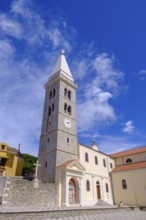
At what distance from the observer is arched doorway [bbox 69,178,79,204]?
22.5 metres

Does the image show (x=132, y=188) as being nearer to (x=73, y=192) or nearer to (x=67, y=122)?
(x=73, y=192)

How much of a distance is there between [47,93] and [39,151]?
11678mm

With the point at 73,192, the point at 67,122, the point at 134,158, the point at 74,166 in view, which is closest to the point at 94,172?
the point at 74,166

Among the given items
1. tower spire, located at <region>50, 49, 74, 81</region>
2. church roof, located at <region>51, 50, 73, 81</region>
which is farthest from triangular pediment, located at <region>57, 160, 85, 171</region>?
church roof, located at <region>51, 50, 73, 81</region>

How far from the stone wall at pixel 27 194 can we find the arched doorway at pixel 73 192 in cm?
286

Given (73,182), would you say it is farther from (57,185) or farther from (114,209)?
(114,209)

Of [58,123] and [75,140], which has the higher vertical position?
[58,123]

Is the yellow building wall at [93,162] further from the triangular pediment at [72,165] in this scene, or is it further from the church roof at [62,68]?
the church roof at [62,68]

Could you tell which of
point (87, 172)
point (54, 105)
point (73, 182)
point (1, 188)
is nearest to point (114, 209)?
point (73, 182)

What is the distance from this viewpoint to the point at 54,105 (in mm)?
29906

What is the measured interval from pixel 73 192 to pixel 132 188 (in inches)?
435

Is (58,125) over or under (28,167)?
over

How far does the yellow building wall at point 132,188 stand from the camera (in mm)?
26761

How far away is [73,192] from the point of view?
2312 cm
